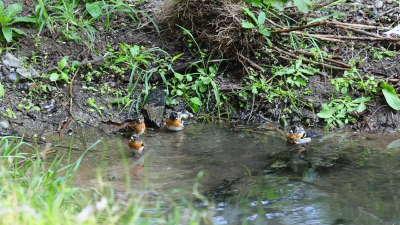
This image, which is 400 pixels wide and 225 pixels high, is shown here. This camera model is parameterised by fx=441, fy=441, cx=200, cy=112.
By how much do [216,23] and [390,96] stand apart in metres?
2.80

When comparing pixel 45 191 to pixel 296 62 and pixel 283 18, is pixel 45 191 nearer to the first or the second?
pixel 296 62

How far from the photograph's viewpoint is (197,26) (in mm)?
7293

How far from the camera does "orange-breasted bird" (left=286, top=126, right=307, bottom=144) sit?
550cm

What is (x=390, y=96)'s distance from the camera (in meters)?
6.28

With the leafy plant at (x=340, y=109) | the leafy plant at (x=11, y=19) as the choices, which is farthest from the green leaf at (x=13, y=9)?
the leafy plant at (x=340, y=109)

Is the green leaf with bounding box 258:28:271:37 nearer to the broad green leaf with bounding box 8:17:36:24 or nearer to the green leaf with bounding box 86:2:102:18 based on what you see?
the green leaf with bounding box 86:2:102:18

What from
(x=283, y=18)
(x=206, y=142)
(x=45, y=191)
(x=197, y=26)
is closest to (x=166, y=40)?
(x=197, y=26)

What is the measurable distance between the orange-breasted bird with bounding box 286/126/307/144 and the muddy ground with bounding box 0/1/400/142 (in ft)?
3.13

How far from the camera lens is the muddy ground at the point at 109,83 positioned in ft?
20.2

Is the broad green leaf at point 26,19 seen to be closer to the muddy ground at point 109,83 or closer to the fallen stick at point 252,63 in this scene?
the muddy ground at point 109,83

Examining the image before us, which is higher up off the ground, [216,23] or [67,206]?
[216,23]

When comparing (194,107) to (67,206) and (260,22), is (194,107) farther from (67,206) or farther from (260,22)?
(67,206)

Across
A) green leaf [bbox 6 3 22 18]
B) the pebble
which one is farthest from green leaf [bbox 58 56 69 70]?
the pebble

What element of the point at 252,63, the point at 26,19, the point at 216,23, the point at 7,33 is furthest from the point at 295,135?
the point at 26,19
